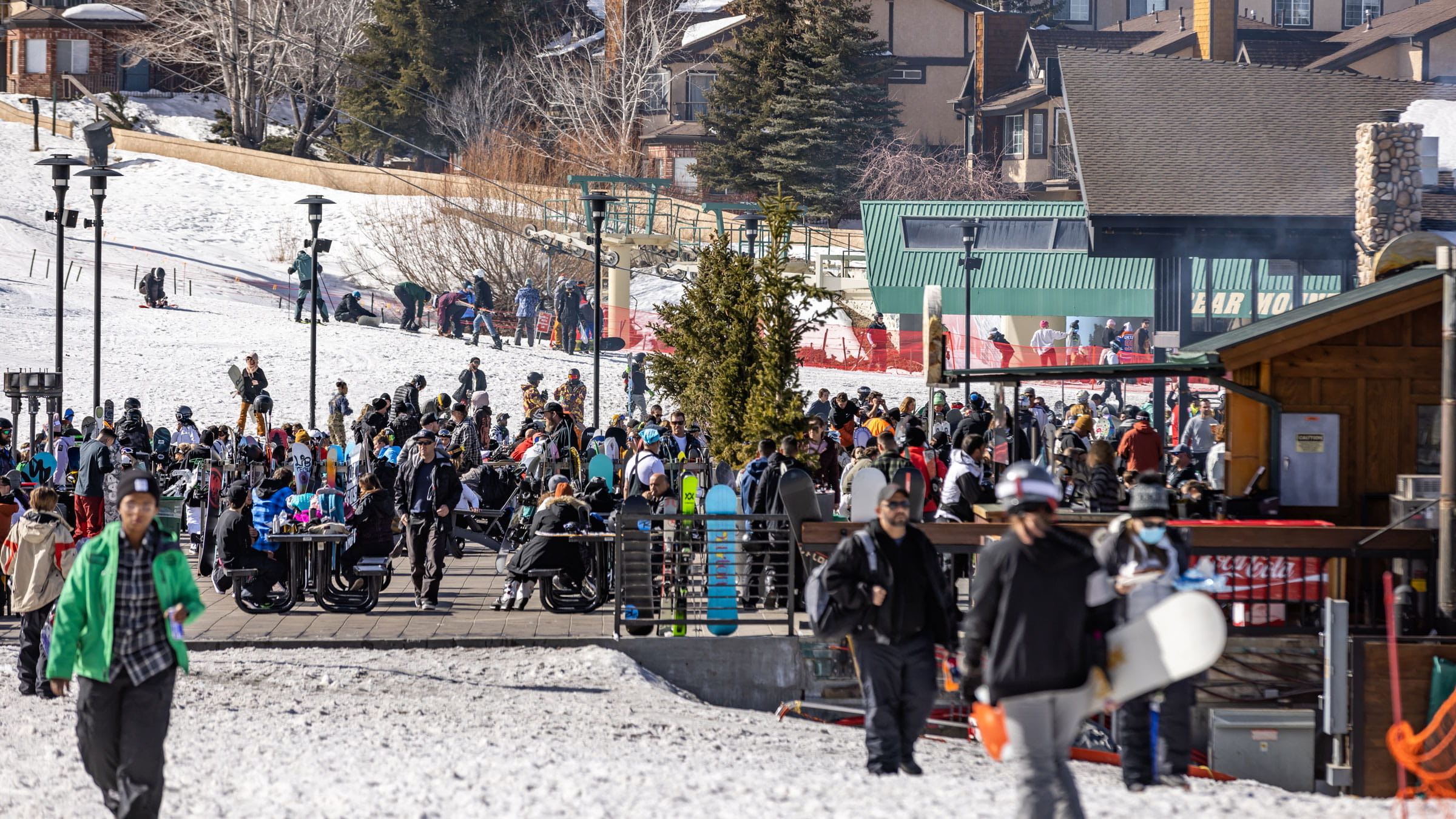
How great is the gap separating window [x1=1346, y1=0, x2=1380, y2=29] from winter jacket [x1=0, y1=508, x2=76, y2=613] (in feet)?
245

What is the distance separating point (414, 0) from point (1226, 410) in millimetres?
56377

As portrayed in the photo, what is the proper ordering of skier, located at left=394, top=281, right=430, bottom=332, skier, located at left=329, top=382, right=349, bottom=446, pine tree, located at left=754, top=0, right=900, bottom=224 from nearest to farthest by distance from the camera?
skier, located at left=329, top=382, right=349, bottom=446 → skier, located at left=394, top=281, right=430, bottom=332 → pine tree, located at left=754, top=0, right=900, bottom=224

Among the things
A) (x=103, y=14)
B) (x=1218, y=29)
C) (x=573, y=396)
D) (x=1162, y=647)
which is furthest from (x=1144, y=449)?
(x=103, y=14)

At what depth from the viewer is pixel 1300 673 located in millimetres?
10484

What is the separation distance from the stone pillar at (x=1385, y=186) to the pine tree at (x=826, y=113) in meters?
32.3

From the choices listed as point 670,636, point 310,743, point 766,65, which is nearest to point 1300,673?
point 670,636

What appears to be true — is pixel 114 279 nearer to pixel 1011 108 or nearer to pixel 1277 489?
pixel 1011 108

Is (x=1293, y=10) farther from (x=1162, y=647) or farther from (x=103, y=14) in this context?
(x=1162, y=647)

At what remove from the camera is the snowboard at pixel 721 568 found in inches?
445

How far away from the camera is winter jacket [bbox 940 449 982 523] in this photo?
43.0ft

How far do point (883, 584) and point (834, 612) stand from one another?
294 millimetres

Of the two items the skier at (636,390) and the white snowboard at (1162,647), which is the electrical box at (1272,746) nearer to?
the white snowboard at (1162,647)

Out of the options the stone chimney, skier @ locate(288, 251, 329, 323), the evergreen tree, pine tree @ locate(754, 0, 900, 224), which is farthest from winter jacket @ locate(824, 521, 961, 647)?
pine tree @ locate(754, 0, 900, 224)

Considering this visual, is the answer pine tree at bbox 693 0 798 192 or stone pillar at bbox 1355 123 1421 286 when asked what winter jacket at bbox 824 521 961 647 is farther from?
pine tree at bbox 693 0 798 192
